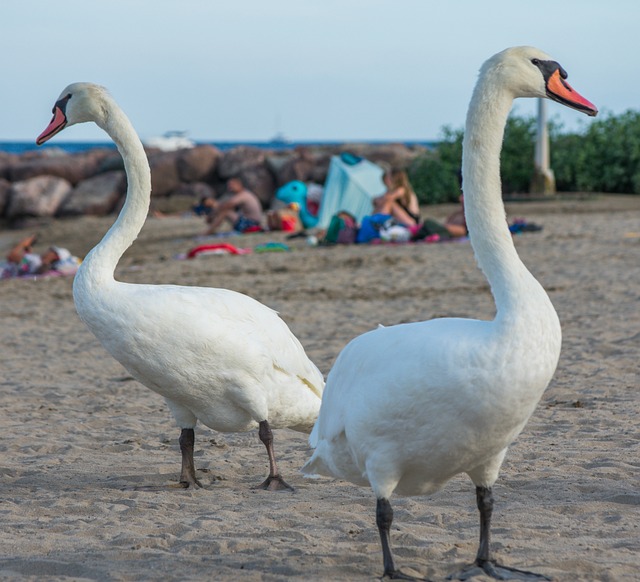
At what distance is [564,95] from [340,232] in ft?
41.1

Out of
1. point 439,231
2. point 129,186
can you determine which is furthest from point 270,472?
point 439,231

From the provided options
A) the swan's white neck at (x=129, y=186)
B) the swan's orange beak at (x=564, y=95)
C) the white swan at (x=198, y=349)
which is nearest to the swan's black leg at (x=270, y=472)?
the white swan at (x=198, y=349)

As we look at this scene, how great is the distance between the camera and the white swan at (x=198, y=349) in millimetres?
4953

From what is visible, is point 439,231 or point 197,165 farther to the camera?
point 197,165

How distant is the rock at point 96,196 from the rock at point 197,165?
175 cm

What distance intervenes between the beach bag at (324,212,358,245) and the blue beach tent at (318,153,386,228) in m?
3.25

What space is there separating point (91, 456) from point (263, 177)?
22.4m

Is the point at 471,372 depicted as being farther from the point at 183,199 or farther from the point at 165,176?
the point at 165,176

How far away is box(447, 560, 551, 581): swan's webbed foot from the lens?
366cm

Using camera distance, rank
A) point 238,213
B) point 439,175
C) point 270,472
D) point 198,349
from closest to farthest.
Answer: point 198,349 < point 270,472 < point 238,213 < point 439,175

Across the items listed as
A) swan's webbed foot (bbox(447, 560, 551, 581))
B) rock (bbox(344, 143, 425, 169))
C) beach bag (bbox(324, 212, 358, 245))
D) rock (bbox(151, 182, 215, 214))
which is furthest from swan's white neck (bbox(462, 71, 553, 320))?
rock (bbox(151, 182, 215, 214))

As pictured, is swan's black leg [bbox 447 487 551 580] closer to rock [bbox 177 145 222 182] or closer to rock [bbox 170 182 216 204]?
rock [bbox 170 182 216 204]

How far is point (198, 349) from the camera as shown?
16.4 feet

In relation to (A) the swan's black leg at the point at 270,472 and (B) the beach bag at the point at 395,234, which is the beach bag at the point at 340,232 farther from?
(A) the swan's black leg at the point at 270,472
